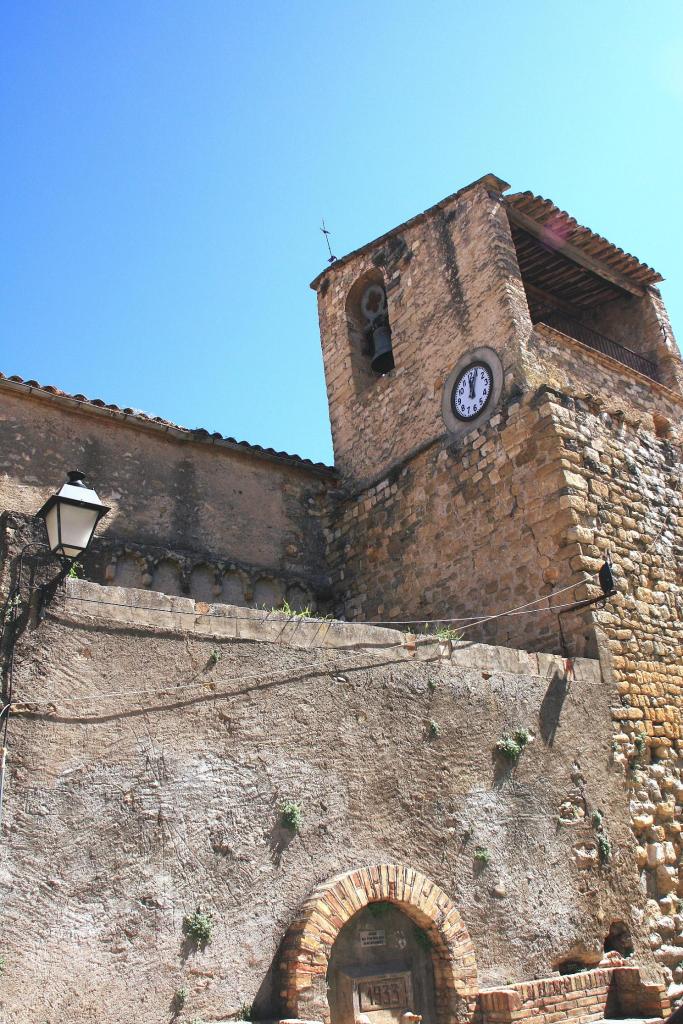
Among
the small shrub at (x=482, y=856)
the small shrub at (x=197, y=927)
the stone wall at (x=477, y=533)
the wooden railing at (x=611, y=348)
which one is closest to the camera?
the small shrub at (x=197, y=927)

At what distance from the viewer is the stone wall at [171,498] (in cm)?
891

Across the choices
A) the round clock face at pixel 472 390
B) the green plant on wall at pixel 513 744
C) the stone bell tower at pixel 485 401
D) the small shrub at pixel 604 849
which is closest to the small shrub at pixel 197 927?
the green plant on wall at pixel 513 744

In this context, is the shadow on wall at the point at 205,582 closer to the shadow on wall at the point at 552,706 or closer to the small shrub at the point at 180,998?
the shadow on wall at the point at 552,706

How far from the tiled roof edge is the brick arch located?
5.78 m

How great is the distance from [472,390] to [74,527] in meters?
6.22

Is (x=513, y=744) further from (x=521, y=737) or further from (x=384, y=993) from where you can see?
(x=384, y=993)

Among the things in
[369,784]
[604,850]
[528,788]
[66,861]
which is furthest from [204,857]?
[604,850]

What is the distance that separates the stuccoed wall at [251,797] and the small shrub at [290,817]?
0.04 metres

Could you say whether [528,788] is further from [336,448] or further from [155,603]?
[336,448]

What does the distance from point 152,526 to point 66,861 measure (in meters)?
5.25

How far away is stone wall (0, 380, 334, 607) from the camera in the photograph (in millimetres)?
8914

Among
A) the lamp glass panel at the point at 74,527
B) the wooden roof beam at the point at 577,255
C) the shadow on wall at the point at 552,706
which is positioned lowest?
the shadow on wall at the point at 552,706

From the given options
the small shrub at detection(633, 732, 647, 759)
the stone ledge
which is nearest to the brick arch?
the stone ledge

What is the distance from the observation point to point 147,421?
9672mm
